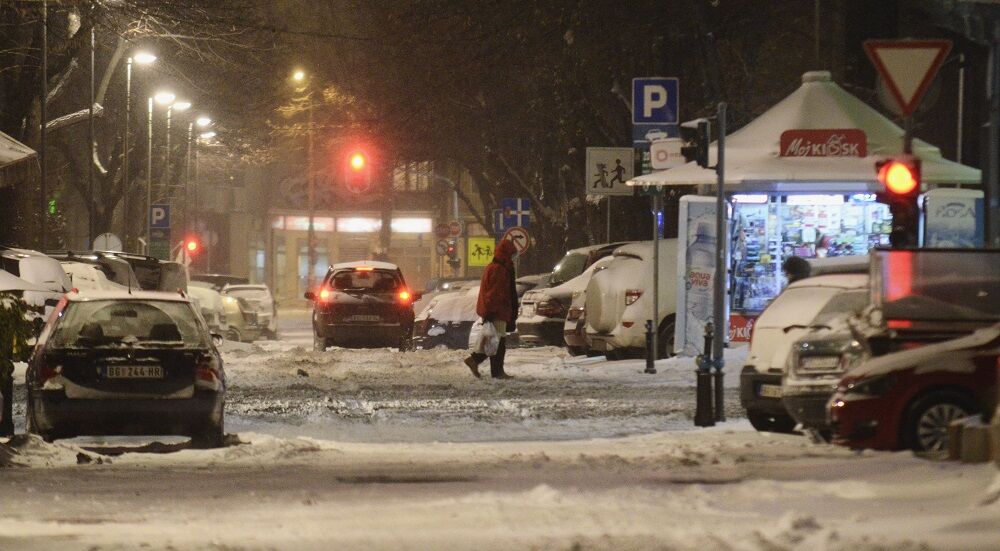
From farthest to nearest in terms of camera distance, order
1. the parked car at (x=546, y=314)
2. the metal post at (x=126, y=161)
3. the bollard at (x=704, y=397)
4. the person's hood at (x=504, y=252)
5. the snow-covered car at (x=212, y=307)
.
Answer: the metal post at (x=126, y=161), the snow-covered car at (x=212, y=307), the parked car at (x=546, y=314), the person's hood at (x=504, y=252), the bollard at (x=704, y=397)

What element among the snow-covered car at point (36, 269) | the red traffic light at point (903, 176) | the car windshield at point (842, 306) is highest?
the red traffic light at point (903, 176)

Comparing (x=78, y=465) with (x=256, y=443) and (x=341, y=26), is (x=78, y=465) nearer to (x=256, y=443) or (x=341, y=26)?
(x=256, y=443)

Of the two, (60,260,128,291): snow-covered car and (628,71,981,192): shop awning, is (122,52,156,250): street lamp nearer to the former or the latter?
(60,260,128,291): snow-covered car

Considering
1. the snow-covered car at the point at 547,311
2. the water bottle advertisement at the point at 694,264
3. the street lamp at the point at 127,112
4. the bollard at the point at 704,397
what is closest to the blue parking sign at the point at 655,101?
the water bottle advertisement at the point at 694,264

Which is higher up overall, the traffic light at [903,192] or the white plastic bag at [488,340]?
the traffic light at [903,192]

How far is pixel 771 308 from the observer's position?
1564cm

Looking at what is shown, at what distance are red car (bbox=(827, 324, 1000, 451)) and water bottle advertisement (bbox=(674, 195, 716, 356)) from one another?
1139cm

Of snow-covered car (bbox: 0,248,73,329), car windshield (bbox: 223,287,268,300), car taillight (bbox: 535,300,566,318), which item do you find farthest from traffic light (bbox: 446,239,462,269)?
snow-covered car (bbox: 0,248,73,329)

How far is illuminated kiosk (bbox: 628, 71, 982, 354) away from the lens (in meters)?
23.6

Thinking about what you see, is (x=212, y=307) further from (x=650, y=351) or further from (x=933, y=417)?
(x=933, y=417)

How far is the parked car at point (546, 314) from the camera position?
96.3 ft

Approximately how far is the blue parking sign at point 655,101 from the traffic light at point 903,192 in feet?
31.0

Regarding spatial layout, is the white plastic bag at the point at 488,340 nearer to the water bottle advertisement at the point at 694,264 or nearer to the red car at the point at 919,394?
the water bottle advertisement at the point at 694,264

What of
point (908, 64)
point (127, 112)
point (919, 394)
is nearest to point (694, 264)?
point (908, 64)
